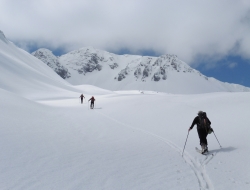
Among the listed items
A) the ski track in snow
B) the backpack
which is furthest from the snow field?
the backpack

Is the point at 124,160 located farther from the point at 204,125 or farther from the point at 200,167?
the point at 204,125

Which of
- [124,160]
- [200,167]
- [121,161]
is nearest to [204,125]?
[200,167]

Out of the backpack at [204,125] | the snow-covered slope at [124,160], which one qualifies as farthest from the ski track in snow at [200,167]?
the backpack at [204,125]

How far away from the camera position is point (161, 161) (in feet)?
23.8

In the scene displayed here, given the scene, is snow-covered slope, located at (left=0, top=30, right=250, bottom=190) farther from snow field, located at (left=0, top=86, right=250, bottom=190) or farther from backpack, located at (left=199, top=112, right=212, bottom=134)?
backpack, located at (left=199, top=112, right=212, bottom=134)

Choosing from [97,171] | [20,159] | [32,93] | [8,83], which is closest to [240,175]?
[97,171]

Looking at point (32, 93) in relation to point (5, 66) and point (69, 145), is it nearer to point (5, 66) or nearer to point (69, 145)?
point (5, 66)

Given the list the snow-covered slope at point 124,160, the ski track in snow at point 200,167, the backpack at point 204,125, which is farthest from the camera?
the backpack at point 204,125

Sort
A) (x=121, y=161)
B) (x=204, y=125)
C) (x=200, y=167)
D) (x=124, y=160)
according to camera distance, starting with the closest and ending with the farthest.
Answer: (x=200, y=167) → (x=121, y=161) → (x=124, y=160) → (x=204, y=125)

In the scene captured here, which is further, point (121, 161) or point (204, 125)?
point (204, 125)

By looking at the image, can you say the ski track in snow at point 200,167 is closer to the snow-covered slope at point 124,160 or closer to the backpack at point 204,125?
the snow-covered slope at point 124,160

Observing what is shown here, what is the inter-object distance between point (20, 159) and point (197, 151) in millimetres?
7500

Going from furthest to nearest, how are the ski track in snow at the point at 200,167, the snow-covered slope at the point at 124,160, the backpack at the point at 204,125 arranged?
the backpack at the point at 204,125 → the ski track in snow at the point at 200,167 → the snow-covered slope at the point at 124,160

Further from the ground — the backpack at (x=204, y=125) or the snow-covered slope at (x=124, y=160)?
the backpack at (x=204, y=125)
